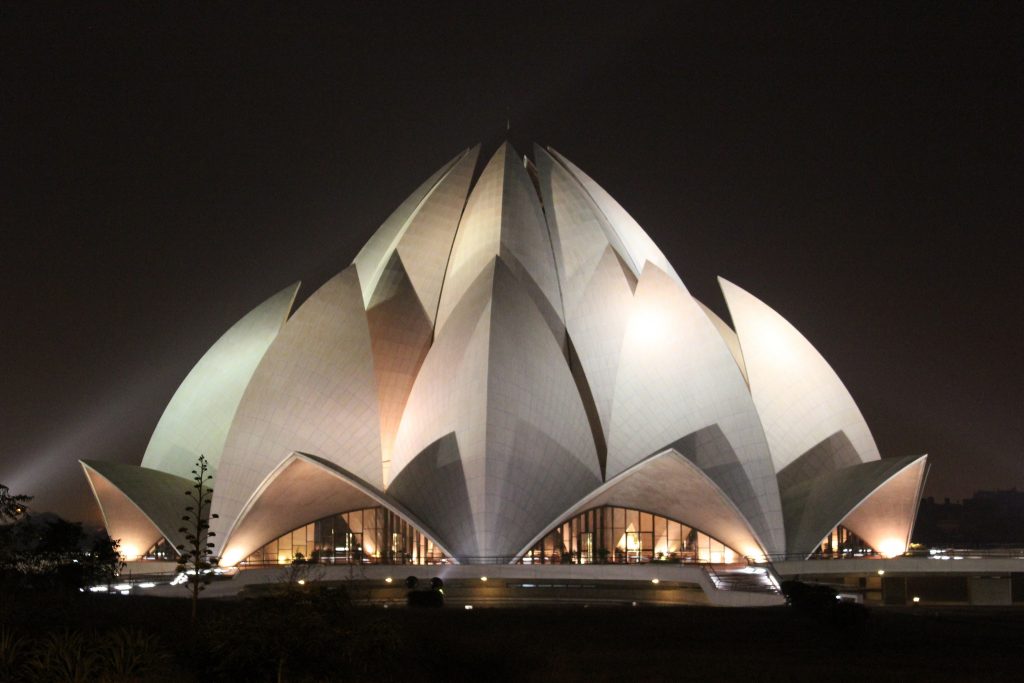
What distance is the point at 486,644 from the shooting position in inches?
718

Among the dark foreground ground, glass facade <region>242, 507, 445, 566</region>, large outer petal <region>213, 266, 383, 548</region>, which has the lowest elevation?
the dark foreground ground

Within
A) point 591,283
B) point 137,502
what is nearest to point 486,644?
point 591,283

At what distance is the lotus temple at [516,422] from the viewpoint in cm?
3353

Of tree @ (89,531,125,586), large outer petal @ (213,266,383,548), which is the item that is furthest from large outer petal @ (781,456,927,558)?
tree @ (89,531,125,586)

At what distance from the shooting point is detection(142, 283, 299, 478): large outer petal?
4053 cm

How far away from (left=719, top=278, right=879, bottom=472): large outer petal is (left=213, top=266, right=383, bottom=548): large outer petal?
12927 mm

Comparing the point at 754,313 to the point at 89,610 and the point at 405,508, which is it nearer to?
the point at 405,508

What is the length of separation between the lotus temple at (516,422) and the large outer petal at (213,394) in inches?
4.5

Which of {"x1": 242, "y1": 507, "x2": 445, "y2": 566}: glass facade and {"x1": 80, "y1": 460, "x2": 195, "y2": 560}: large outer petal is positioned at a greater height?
{"x1": 80, "y1": 460, "x2": 195, "y2": 560}: large outer petal

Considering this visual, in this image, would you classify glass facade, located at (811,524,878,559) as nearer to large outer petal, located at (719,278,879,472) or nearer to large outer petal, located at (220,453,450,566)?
large outer petal, located at (719,278,879,472)

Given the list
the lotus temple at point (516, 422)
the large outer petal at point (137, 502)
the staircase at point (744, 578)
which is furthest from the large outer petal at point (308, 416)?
the staircase at point (744, 578)

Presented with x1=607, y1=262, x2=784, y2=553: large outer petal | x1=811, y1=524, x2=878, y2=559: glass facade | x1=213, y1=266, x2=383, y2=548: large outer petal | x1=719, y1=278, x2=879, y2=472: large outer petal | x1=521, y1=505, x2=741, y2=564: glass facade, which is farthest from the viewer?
x1=811, y1=524, x2=878, y2=559: glass facade

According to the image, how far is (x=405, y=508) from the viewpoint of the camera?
3428cm

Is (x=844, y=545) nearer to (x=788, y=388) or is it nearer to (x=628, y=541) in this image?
(x=788, y=388)
